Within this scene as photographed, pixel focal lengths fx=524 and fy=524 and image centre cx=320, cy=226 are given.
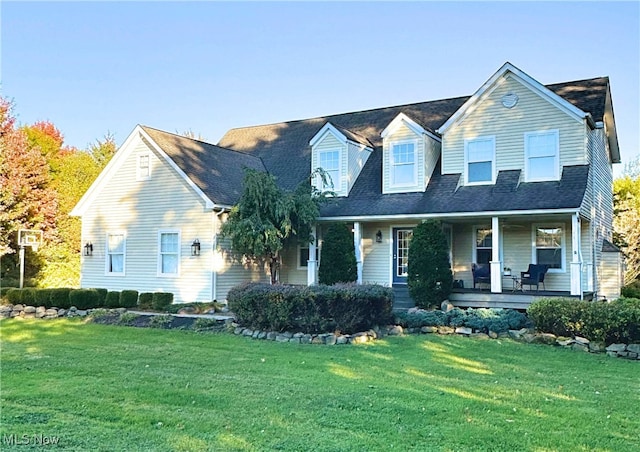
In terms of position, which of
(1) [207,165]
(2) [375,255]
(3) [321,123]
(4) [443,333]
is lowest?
(4) [443,333]

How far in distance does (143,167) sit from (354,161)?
25.0 ft

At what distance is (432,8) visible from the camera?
15.2 meters

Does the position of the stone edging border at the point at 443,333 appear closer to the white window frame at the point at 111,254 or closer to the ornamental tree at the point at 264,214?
the ornamental tree at the point at 264,214

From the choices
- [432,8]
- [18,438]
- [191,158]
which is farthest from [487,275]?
[18,438]

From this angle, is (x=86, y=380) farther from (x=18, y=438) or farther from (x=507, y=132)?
(x=507, y=132)

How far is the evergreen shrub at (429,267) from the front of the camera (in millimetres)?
14922

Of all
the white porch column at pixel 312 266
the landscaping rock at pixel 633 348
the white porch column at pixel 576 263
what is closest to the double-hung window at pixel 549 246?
the white porch column at pixel 576 263

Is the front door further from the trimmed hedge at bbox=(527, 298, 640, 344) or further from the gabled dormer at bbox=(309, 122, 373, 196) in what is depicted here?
the trimmed hedge at bbox=(527, 298, 640, 344)

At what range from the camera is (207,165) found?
750 inches

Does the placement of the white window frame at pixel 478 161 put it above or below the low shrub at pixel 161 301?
above

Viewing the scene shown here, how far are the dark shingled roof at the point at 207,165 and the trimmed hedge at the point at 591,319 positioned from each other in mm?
10068

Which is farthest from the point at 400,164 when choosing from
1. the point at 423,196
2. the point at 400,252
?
the point at 400,252

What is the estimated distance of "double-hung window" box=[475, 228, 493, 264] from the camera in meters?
16.8

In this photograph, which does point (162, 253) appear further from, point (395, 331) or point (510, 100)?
point (510, 100)
